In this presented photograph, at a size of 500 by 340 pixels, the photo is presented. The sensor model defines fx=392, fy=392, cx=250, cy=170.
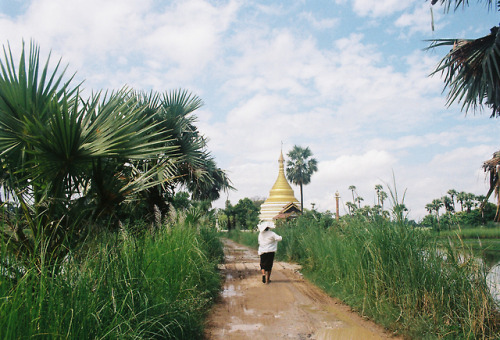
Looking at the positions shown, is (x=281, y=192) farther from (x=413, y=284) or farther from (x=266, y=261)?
(x=413, y=284)

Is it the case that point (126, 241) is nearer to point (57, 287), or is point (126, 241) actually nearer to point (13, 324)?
point (57, 287)

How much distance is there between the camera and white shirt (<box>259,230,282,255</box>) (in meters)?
9.63

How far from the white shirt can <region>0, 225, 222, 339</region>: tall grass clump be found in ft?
13.1

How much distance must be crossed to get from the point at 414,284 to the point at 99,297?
4084 millimetres

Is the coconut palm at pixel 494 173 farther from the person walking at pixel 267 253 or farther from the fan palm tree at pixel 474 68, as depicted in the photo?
the person walking at pixel 267 253

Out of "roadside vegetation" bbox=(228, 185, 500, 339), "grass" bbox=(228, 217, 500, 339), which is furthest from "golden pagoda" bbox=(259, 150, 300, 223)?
"grass" bbox=(228, 217, 500, 339)

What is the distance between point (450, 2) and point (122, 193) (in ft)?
33.3

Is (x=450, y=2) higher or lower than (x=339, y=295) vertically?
higher

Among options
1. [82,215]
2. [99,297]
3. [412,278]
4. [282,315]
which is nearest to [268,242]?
[282,315]

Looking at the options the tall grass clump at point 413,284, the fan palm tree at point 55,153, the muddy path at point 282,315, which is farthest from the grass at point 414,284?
the fan palm tree at point 55,153

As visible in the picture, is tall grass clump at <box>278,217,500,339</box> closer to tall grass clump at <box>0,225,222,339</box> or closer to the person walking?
the person walking

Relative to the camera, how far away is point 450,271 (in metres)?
5.16

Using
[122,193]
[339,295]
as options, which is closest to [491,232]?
[339,295]

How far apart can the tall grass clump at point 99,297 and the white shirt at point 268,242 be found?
13.1ft
